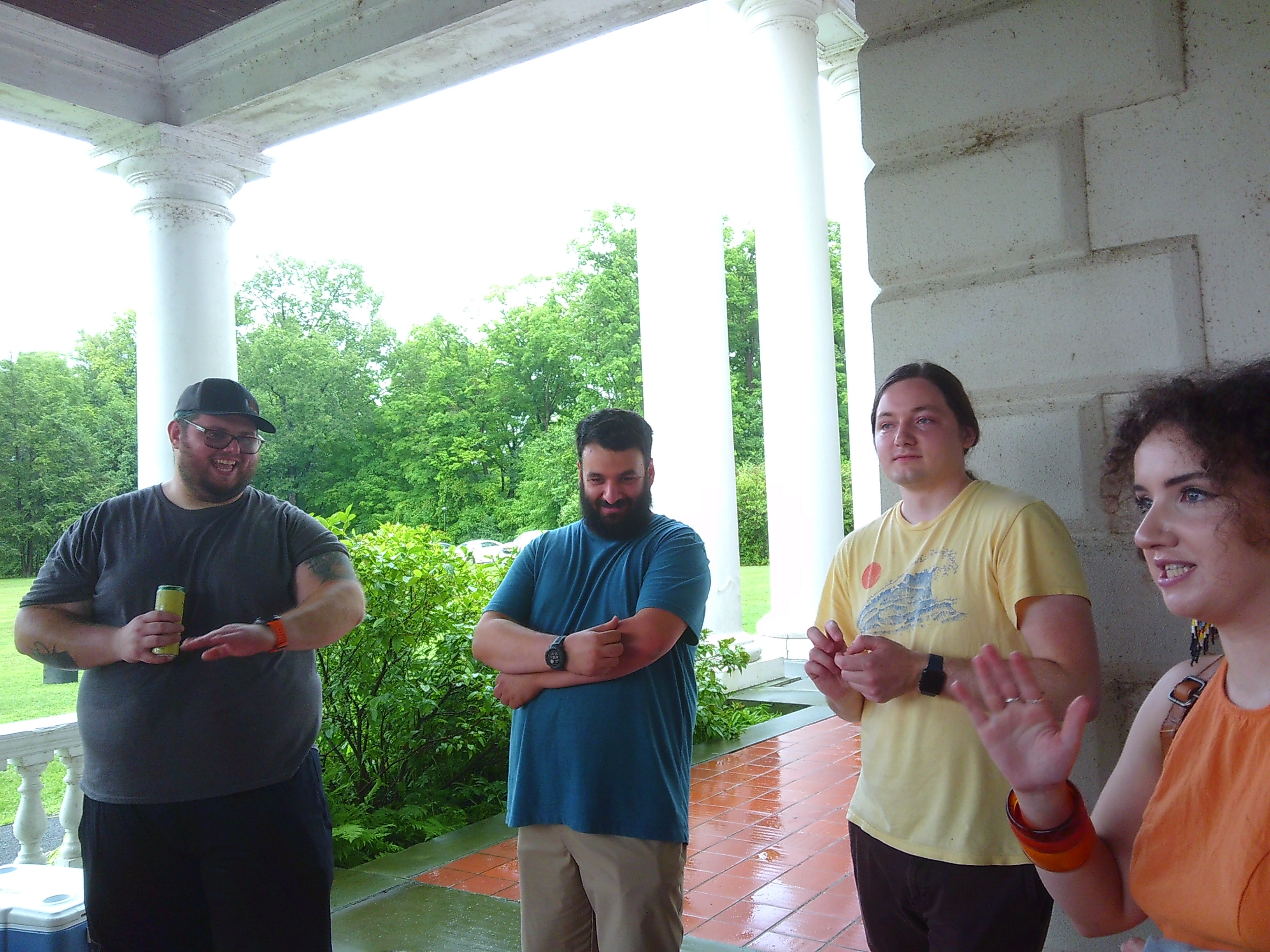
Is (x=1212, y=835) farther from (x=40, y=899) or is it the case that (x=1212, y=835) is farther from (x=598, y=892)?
(x=40, y=899)

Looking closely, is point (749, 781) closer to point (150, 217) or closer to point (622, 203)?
point (150, 217)

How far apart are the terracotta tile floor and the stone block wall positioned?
64.0 inches

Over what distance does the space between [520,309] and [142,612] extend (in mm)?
42001

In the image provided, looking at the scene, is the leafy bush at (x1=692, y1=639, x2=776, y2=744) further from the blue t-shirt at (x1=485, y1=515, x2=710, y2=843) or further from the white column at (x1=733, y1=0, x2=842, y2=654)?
the blue t-shirt at (x1=485, y1=515, x2=710, y2=843)

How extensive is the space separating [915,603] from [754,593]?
30.6 m

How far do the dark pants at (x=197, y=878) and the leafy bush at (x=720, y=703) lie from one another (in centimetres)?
414

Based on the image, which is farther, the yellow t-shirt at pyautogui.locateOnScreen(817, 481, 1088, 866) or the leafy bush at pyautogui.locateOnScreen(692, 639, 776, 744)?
the leafy bush at pyautogui.locateOnScreen(692, 639, 776, 744)

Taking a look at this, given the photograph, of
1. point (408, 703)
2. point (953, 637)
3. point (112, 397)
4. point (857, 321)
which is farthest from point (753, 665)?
point (112, 397)

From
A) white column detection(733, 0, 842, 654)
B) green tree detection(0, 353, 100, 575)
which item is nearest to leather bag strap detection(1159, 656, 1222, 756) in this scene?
white column detection(733, 0, 842, 654)

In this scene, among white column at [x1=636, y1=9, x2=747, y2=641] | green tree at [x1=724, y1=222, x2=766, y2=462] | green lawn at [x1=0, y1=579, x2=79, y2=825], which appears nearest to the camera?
white column at [x1=636, y1=9, x2=747, y2=641]

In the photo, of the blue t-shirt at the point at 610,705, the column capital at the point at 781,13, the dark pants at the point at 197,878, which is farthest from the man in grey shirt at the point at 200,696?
the column capital at the point at 781,13

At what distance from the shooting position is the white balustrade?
14.9 feet

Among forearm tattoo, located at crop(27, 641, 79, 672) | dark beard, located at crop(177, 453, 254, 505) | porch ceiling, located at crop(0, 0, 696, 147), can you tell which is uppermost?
porch ceiling, located at crop(0, 0, 696, 147)

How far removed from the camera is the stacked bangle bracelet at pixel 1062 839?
5.14 ft
